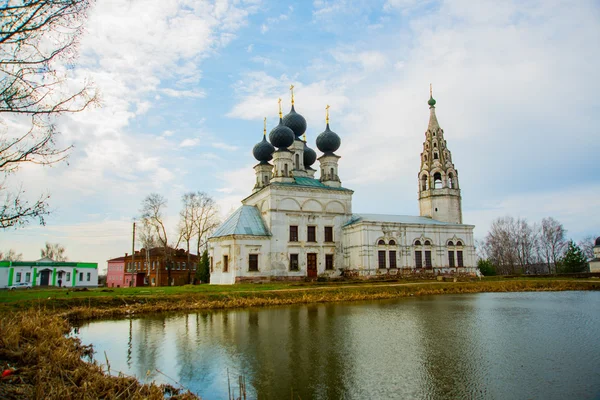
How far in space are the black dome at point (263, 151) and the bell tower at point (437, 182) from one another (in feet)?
53.8

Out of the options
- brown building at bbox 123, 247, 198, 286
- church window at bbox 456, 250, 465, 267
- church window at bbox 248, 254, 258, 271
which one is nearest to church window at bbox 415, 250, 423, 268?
church window at bbox 456, 250, 465, 267

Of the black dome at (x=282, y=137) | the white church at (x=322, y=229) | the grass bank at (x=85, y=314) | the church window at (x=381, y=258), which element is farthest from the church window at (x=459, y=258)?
the black dome at (x=282, y=137)

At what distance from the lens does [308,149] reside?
147ft

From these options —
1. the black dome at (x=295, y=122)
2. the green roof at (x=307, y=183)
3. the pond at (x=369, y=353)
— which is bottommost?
the pond at (x=369, y=353)

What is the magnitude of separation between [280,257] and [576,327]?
23749 millimetres

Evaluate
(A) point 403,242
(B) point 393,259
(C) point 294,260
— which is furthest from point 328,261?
(A) point 403,242

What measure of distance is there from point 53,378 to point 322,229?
30.6 m

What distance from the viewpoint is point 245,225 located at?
3409 cm

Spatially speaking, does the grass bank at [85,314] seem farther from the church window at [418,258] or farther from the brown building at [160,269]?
the brown building at [160,269]

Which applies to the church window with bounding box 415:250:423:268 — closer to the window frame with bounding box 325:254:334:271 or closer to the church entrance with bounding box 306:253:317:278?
the window frame with bounding box 325:254:334:271

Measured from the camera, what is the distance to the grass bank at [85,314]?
20.9 ft

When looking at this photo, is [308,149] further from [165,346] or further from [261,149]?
[165,346]

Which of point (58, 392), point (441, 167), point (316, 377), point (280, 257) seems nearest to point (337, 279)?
point (280, 257)

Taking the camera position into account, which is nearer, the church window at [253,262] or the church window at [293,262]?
the church window at [253,262]
